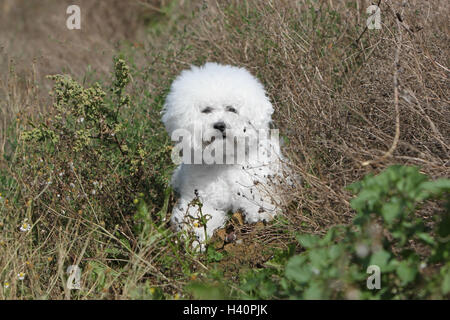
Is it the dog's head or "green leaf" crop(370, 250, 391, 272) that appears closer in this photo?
"green leaf" crop(370, 250, 391, 272)

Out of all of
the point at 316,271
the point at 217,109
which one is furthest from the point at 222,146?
the point at 316,271

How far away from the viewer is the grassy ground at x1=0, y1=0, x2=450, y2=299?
2.87 m

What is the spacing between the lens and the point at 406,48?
336 cm

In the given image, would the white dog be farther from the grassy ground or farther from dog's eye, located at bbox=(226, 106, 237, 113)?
the grassy ground

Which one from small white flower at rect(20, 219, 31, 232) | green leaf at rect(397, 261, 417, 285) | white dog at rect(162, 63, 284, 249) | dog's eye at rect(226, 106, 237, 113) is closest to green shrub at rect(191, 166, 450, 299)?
green leaf at rect(397, 261, 417, 285)

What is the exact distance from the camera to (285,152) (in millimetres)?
3305

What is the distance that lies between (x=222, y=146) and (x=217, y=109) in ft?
0.89

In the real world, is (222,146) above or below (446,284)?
above

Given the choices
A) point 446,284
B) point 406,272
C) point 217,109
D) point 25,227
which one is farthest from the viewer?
point 217,109

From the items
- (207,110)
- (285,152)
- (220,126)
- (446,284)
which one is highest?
(207,110)

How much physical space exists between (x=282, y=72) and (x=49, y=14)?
23.9 ft

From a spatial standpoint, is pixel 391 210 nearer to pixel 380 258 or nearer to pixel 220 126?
pixel 380 258

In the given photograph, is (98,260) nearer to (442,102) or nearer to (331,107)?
(331,107)
